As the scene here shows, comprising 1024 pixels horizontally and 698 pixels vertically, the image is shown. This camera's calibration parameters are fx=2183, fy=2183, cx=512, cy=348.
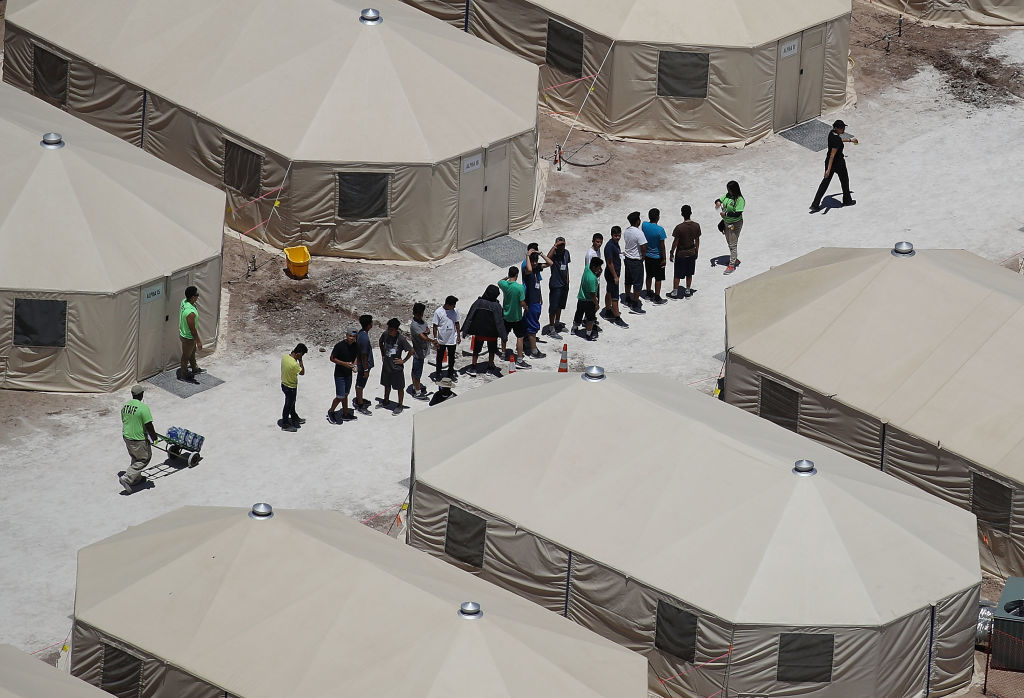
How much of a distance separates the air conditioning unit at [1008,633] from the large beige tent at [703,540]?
425 mm

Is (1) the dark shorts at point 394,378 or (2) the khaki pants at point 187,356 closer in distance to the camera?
(1) the dark shorts at point 394,378

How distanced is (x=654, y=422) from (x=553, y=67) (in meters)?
13.7

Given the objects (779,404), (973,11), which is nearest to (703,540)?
(779,404)

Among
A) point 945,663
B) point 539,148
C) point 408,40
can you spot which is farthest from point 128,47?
point 945,663

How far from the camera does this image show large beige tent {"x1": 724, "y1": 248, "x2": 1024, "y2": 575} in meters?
29.4

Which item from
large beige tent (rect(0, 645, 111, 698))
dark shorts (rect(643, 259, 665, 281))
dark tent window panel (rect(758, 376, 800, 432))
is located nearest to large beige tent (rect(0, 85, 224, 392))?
dark shorts (rect(643, 259, 665, 281))

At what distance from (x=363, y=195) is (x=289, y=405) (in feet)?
18.2

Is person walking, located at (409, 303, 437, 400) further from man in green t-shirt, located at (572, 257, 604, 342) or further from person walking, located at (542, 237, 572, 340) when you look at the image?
man in green t-shirt, located at (572, 257, 604, 342)

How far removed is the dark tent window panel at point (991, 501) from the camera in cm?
2900

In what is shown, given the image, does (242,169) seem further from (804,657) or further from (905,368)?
(804,657)

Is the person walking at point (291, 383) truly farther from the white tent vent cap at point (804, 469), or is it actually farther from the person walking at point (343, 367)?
the white tent vent cap at point (804, 469)

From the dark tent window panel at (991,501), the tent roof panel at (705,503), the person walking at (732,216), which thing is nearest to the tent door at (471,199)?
the person walking at (732,216)

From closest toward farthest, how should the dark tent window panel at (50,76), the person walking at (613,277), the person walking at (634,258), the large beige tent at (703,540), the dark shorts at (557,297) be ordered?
the large beige tent at (703,540)
the dark shorts at (557,297)
the person walking at (613,277)
the person walking at (634,258)
the dark tent window panel at (50,76)

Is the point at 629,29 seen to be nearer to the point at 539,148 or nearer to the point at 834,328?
the point at 539,148
